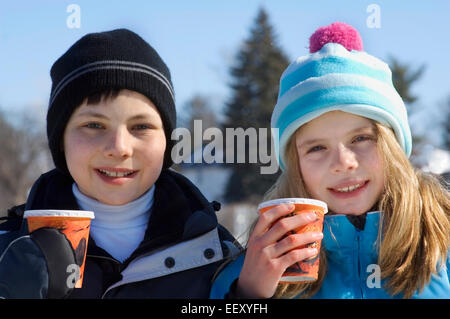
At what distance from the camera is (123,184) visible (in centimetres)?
253

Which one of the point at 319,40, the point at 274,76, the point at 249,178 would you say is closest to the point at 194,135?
the point at 249,178

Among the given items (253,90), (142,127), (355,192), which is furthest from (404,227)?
(253,90)

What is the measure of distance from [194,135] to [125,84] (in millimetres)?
22736

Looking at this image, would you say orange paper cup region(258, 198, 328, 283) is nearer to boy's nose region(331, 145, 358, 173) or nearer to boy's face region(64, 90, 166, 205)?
boy's nose region(331, 145, 358, 173)

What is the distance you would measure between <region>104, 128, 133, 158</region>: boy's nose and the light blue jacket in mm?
755

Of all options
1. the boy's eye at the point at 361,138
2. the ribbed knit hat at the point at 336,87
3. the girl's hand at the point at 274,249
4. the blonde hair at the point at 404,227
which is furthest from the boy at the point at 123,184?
the boy's eye at the point at 361,138

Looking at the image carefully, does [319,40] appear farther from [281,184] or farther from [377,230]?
[377,230]

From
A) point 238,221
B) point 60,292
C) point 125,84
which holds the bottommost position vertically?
point 60,292

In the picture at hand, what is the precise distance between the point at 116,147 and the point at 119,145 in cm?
2

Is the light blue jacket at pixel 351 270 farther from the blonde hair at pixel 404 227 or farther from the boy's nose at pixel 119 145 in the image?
the boy's nose at pixel 119 145

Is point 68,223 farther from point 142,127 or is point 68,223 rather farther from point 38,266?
point 142,127

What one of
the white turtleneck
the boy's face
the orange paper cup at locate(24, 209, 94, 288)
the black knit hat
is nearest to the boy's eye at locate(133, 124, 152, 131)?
the boy's face

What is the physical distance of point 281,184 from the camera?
2703 millimetres

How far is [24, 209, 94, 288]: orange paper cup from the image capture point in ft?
7.25
